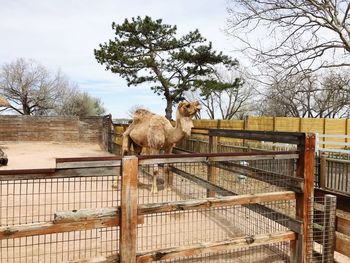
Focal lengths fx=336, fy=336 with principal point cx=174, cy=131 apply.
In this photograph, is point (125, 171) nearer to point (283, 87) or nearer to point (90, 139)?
point (283, 87)

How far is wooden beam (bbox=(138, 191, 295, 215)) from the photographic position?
2.53 m

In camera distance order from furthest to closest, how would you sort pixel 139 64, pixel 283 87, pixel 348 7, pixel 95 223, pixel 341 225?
pixel 139 64 < pixel 283 87 < pixel 348 7 < pixel 341 225 < pixel 95 223

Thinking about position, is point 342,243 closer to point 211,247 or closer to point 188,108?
point 211,247

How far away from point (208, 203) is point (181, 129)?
3.44m

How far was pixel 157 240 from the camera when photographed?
378cm

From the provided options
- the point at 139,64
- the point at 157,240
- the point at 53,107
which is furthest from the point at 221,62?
the point at 53,107

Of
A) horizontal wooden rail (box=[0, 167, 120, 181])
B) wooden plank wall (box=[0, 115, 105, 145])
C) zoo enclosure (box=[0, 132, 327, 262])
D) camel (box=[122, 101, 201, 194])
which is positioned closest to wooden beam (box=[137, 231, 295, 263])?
zoo enclosure (box=[0, 132, 327, 262])

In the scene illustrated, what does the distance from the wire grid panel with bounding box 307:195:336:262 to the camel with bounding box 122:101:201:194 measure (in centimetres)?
276

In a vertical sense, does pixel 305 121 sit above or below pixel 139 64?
below

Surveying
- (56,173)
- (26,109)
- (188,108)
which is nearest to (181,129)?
(188,108)

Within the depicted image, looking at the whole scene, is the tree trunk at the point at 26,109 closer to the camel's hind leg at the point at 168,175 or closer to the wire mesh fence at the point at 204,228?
the camel's hind leg at the point at 168,175

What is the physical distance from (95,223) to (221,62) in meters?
18.7

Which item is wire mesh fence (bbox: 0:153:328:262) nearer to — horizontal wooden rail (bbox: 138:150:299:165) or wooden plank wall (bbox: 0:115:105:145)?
horizontal wooden rail (bbox: 138:150:299:165)

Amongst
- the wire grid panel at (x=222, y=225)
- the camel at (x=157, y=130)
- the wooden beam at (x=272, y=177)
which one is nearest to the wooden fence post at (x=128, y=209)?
the wire grid panel at (x=222, y=225)
